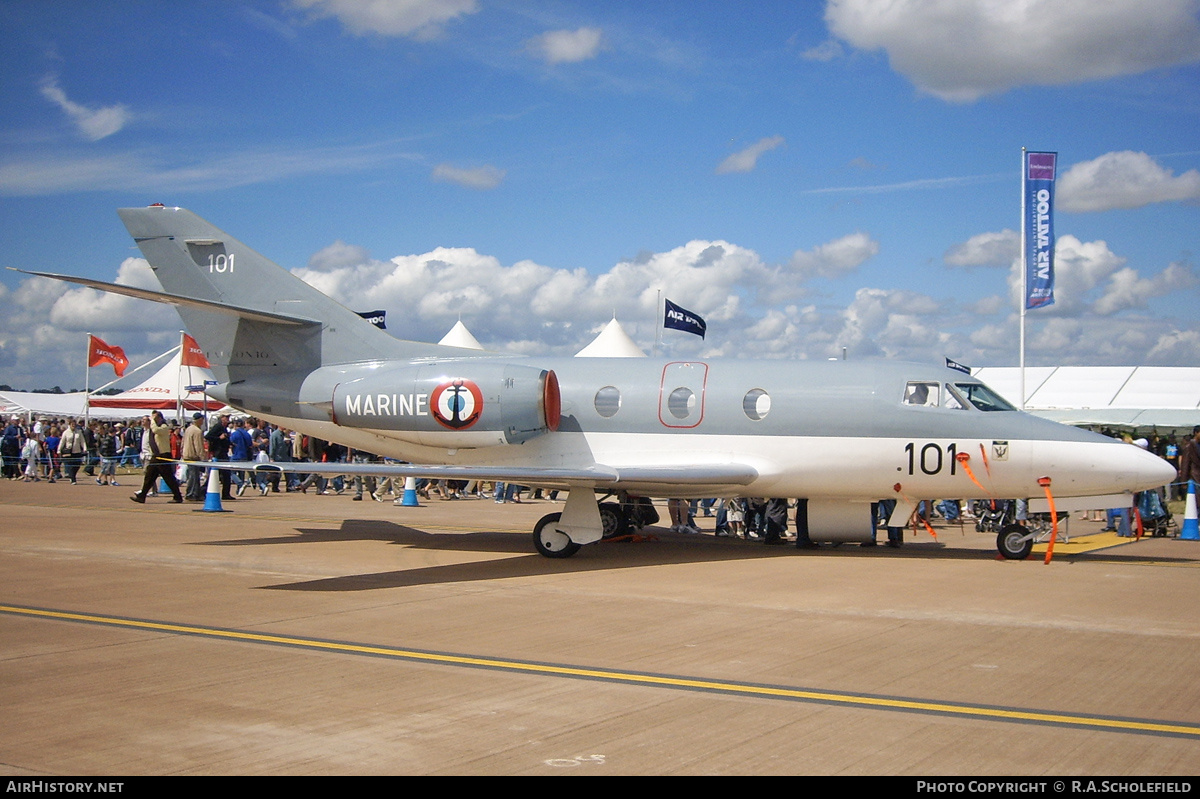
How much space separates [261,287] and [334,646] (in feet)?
32.1

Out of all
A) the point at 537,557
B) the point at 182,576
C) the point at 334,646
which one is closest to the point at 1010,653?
the point at 334,646

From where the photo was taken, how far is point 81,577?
38.4 feet

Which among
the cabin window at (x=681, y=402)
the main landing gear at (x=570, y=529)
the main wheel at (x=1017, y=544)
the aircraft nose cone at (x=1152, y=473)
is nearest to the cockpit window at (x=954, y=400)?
the main wheel at (x=1017, y=544)

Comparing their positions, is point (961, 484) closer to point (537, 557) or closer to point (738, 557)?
point (738, 557)

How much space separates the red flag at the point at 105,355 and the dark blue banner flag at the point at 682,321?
28.2 meters

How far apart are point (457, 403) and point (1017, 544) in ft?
27.1

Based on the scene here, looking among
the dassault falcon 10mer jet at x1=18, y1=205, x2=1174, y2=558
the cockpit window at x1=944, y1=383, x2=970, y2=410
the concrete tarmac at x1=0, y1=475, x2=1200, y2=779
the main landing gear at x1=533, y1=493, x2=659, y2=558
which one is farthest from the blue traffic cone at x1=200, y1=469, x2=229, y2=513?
the cockpit window at x1=944, y1=383, x2=970, y2=410

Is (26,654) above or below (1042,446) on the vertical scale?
below

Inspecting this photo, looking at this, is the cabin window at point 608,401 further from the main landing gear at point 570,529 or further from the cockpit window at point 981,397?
the cockpit window at point 981,397

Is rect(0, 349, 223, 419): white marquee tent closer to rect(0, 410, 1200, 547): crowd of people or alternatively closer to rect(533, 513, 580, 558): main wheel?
rect(0, 410, 1200, 547): crowd of people

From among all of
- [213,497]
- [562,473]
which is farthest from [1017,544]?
[213,497]

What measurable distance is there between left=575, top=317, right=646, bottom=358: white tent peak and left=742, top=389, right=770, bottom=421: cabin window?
50.5 ft

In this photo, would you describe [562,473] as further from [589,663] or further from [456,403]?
[589,663]
